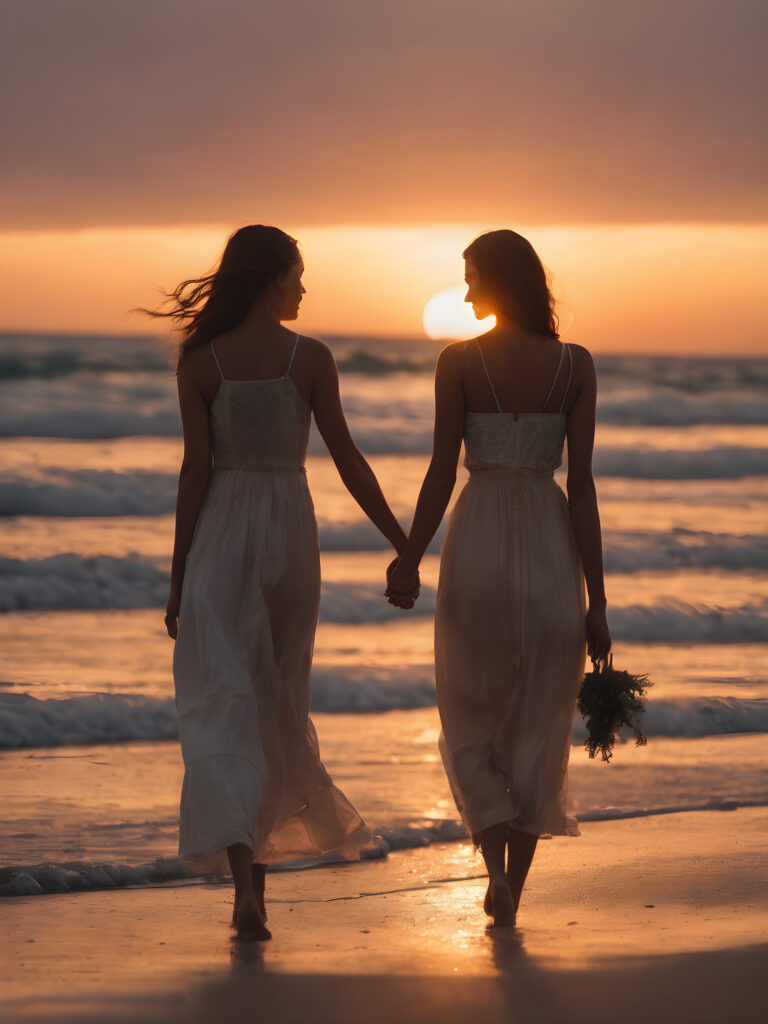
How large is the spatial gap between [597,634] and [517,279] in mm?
1140

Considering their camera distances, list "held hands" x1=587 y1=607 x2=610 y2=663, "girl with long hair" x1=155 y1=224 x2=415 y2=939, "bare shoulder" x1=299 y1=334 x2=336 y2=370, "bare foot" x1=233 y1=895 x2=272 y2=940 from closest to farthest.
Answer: "bare foot" x1=233 y1=895 x2=272 y2=940 → "girl with long hair" x1=155 y1=224 x2=415 y2=939 → "bare shoulder" x1=299 y1=334 x2=336 y2=370 → "held hands" x1=587 y1=607 x2=610 y2=663

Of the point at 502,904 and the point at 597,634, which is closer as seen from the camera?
the point at 502,904

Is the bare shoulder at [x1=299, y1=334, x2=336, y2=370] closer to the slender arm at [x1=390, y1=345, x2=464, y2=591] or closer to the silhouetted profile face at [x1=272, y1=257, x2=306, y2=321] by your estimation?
the silhouetted profile face at [x1=272, y1=257, x2=306, y2=321]

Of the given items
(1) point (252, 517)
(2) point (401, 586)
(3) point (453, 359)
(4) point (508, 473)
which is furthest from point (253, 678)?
(3) point (453, 359)

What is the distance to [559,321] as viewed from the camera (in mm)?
4281

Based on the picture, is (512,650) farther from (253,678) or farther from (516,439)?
(253,678)

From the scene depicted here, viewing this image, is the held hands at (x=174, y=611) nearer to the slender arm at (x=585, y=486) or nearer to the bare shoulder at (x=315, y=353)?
the bare shoulder at (x=315, y=353)

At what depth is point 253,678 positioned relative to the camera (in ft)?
13.5

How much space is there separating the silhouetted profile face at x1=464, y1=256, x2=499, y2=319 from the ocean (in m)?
2.29

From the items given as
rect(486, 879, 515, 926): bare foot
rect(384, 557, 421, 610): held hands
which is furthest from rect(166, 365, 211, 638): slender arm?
rect(486, 879, 515, 926): bare foot

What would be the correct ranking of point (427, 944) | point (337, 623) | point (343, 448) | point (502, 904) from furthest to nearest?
point (337, 623) → point (343, 448) → point (502, 904) → point (427, 944)

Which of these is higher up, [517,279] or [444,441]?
[517,279]

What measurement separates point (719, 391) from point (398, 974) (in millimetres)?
22985

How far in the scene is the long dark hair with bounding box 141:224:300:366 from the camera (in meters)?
4.16
